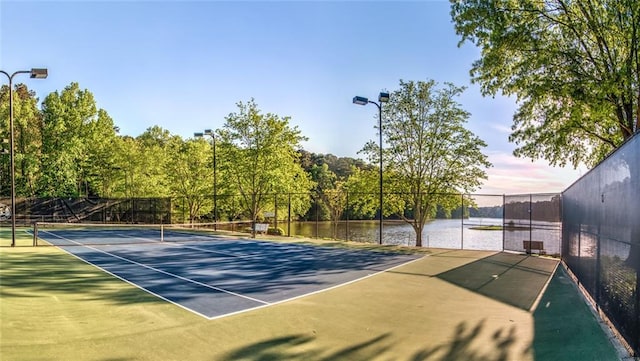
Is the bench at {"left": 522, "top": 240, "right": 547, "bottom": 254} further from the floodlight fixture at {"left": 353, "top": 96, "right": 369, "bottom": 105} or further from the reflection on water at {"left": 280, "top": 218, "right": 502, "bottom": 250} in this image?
the floodlight fixture at {"left": 353, "top": 96, "right": 369, "bottom": 105}

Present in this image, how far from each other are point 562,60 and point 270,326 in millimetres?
13401

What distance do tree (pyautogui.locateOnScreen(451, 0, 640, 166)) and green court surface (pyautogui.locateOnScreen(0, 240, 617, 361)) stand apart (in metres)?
6.48

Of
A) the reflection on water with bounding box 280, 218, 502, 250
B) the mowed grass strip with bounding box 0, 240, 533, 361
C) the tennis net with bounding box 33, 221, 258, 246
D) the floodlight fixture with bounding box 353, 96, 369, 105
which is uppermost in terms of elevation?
the floodlight fixture with bounding box 353, 96, 369, 105

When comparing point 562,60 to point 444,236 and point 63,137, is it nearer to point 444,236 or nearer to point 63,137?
point 444,236

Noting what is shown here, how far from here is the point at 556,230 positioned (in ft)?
54.0

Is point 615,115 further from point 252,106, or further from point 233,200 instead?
point 233,200

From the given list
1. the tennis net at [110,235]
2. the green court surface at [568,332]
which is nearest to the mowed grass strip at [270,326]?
the green court surface at [568,332]

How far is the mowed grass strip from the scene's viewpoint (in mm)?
5609

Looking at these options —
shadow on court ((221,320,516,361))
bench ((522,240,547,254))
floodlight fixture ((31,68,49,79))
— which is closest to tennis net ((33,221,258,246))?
floodlight fixture ((31,68,49,79))

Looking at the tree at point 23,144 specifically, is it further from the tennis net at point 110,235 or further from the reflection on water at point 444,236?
the reflection on water at point 444,236

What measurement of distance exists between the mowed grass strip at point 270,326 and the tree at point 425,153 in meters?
15.1

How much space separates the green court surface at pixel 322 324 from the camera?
5613 mm

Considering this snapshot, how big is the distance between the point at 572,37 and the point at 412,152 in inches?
455

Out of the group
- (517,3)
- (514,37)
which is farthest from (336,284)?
(517,3)
